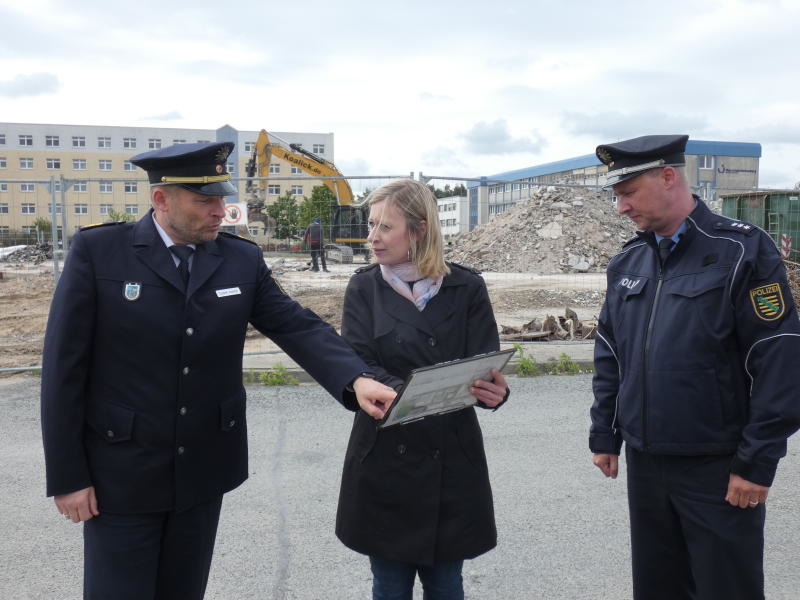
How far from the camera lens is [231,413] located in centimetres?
273

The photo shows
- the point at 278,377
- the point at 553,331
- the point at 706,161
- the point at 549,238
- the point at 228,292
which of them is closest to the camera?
the point at 228,292

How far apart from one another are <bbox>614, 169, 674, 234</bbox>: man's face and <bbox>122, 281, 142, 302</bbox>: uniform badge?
192 cm

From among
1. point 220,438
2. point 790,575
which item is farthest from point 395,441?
point 790,575

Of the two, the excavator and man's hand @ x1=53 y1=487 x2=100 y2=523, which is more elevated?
the excavator

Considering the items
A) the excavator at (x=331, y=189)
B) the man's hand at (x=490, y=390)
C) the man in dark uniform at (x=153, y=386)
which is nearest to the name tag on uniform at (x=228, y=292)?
the man in dark uniform at (x=153, y=386)

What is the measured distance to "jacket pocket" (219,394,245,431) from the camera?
269cm

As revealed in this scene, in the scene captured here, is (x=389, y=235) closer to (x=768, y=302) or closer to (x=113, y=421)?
(x=113, y=421)

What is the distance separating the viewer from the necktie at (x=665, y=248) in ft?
9.42

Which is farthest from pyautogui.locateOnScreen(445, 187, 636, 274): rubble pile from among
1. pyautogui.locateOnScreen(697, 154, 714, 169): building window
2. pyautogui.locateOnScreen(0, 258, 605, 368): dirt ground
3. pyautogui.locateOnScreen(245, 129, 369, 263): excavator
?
pyautogui.locateOnScreen(697, 154, 714, 169): building window


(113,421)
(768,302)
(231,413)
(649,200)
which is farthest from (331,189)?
(768,302)

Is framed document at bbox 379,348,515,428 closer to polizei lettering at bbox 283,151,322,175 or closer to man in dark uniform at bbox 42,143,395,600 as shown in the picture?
man in dark uniform at bbox 42,143,395,600

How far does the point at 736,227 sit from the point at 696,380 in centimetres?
62

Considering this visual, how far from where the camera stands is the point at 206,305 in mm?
2639

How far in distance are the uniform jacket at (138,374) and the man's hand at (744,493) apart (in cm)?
186
